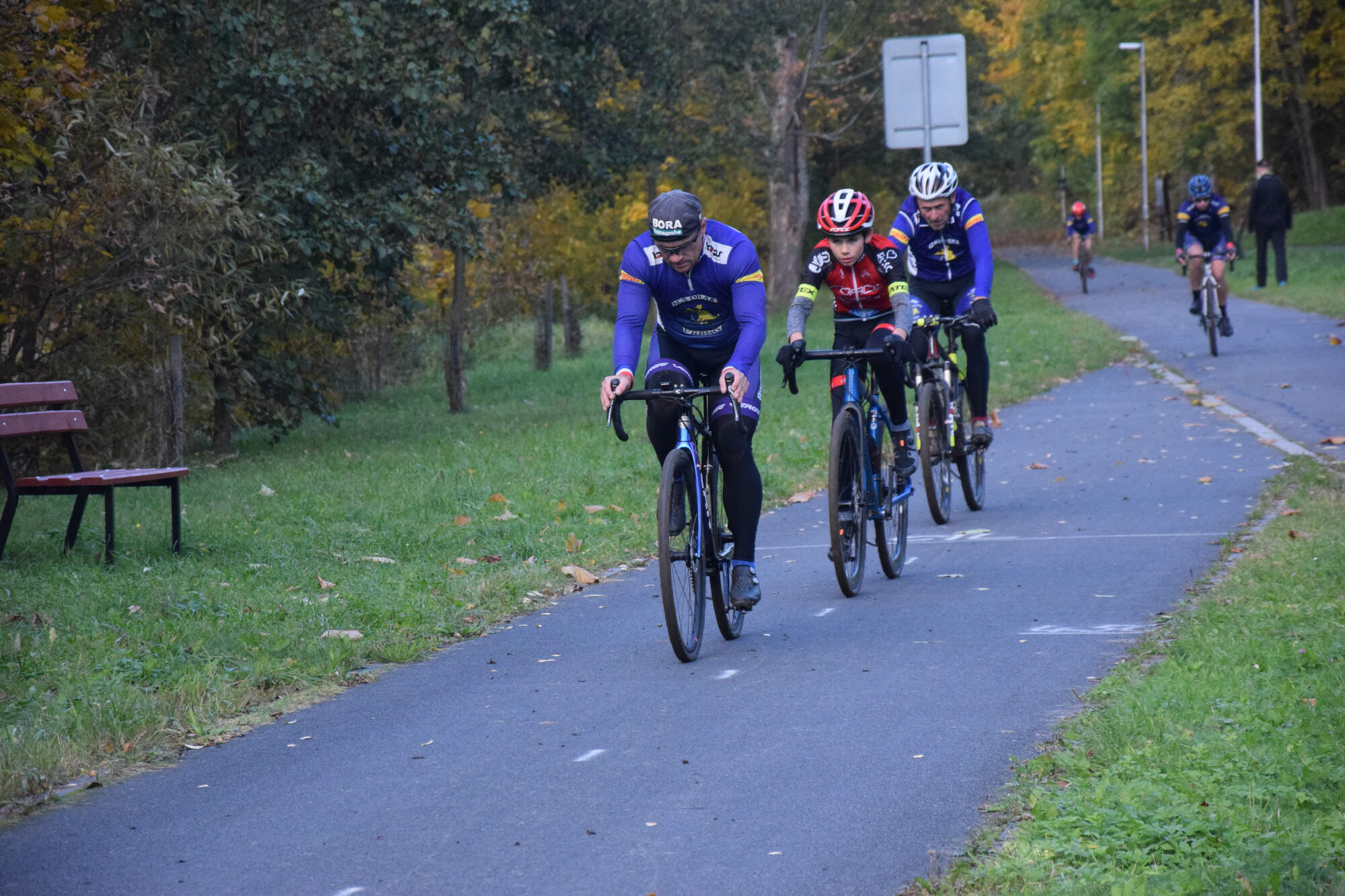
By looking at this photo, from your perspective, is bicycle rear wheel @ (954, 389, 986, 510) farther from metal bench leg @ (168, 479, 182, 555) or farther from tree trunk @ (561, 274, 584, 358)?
tree trunk @ (561, 274, 584, 358)

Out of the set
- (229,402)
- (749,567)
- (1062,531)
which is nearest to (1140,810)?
(749,567)

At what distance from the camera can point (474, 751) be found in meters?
5.20

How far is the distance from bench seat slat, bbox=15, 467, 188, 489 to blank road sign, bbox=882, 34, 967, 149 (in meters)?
9.76

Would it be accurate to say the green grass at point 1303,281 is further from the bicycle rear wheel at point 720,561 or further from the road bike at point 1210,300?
the bicycle rear wheel at point 720,561

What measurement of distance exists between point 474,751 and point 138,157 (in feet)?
31.3

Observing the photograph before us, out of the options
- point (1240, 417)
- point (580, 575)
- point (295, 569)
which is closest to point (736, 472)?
point (580, 575)

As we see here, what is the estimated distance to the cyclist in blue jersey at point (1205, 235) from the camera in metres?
18.9

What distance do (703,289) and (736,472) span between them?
829mm

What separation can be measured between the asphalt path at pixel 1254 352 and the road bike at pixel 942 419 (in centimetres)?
350

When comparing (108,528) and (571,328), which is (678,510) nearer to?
(108,528)

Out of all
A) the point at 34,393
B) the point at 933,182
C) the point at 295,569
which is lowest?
the point at 295,569

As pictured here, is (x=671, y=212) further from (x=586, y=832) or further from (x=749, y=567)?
(x=586, y=832)

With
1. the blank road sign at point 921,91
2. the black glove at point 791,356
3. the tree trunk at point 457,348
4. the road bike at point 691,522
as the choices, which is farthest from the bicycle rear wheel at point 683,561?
the tree trunk at point 457,348

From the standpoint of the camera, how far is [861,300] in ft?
27.4
